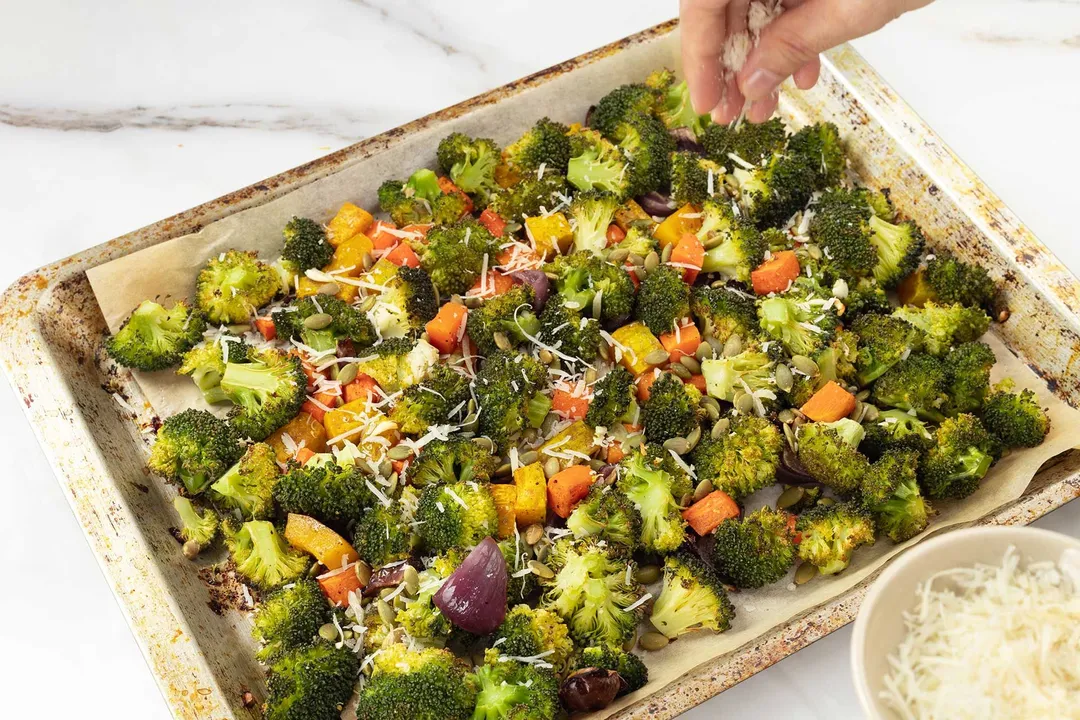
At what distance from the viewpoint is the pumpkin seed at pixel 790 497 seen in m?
3.04

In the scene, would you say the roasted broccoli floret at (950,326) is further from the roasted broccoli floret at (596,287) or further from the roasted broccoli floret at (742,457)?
the roasted broccoli floret at (596,287)

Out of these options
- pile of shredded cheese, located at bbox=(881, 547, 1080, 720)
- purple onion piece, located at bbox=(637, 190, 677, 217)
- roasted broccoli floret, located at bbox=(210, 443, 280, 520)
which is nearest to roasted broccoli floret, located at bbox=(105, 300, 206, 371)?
roasted broccoli floret, located at bbox=(210, 443, 280, 520)

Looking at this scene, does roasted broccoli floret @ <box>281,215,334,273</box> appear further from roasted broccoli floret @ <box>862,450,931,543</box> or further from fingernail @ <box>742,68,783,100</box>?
roasted broccoli floret @ <box>862,450,931,543</box>

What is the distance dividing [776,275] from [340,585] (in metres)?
1.71

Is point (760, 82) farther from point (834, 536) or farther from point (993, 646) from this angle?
point (993, 646)

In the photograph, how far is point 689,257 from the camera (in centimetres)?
342

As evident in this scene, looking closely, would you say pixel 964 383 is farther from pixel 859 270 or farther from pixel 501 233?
pixel 501 233

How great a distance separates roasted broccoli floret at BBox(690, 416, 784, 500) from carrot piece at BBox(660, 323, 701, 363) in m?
0.33

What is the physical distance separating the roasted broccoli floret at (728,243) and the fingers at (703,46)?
58 centimetres

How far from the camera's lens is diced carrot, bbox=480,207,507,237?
142 inches

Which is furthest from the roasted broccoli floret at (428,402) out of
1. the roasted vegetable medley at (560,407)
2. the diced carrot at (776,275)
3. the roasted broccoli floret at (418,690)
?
the diced carrot at (776,275)

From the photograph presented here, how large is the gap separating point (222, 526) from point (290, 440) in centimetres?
34

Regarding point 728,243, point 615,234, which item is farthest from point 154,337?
point 728,243

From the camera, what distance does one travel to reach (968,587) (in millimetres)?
2318
